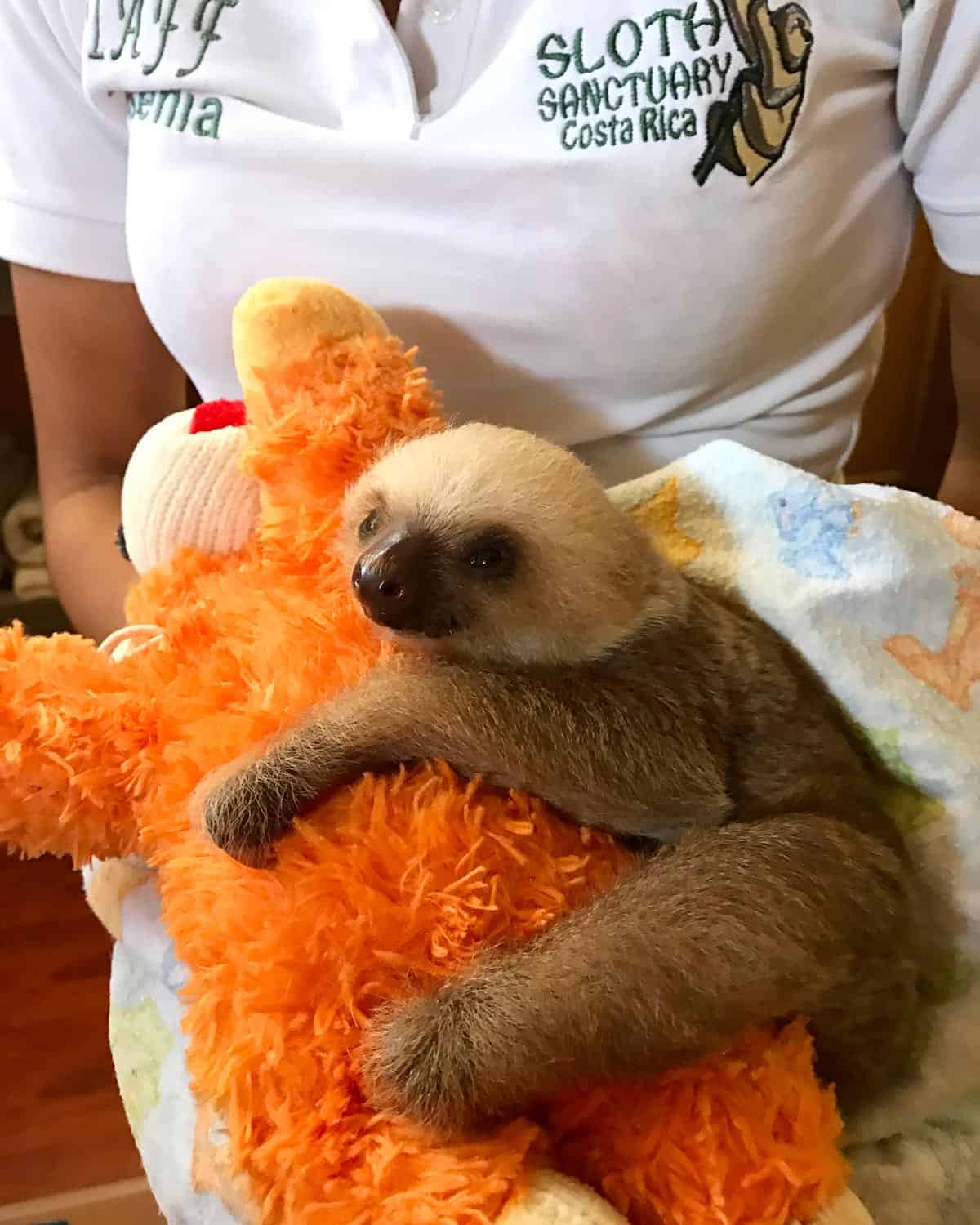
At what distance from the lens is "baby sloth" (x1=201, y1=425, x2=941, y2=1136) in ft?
1.39

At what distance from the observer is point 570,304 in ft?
2.30

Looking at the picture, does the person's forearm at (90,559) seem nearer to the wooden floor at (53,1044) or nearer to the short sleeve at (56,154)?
the short sleeve at (56,154)

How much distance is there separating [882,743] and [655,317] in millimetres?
322

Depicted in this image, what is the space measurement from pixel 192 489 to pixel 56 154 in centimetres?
41

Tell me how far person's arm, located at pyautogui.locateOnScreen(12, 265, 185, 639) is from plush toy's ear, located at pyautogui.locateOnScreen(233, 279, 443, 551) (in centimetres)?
34

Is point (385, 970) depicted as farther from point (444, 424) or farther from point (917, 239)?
point (917, 239)

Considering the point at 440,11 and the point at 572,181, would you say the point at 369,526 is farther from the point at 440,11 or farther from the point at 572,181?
the point at 440,11

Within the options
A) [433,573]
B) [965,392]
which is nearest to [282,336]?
[433,573]

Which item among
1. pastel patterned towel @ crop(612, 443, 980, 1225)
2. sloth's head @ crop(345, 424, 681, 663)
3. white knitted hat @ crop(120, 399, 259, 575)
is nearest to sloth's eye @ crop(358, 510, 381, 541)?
sloth's head @ crop(345, 424, 681, 663)

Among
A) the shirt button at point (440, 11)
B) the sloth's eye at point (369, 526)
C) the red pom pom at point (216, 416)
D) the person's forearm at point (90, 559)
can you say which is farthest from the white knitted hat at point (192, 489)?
the shirt button at point (440, 11)

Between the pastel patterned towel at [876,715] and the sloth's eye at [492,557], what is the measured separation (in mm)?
154

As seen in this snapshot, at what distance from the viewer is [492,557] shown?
1.76 ft

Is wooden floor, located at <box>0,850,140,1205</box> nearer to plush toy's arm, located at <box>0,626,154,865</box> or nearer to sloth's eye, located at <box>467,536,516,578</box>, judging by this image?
plush toy's arm, located at <box>0,626,154,865</box>

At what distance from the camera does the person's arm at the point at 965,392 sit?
31.2 inches
